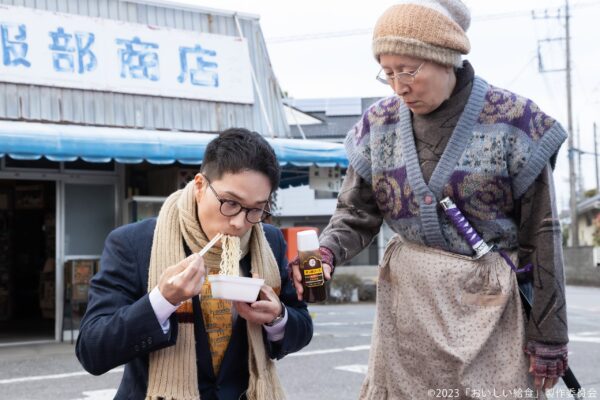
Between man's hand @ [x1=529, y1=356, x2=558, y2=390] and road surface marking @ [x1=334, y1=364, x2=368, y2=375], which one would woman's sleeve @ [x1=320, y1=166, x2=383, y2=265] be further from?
road surface marking @ [x1=334, y1=364, x2=368, y2=375]

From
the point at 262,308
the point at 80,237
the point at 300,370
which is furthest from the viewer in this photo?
the point at 80,237

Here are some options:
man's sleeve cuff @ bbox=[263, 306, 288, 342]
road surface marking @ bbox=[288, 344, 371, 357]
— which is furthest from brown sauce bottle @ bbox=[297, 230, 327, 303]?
road surface marking @ bbox=[288, 344, 371, 357]

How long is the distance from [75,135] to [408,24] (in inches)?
273

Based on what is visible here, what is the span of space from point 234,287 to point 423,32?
3.75 feet

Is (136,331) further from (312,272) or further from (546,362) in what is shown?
(546,362)

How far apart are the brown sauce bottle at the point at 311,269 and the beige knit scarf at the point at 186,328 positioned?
0.19m

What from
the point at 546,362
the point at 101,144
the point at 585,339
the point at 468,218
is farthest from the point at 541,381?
the point at 585,339

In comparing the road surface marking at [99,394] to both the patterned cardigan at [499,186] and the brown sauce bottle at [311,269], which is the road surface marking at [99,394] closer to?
the brown sauce bottle at [311,269]

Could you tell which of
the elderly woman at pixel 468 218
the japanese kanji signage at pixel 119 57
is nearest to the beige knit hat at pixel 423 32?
the elderly woman at pixel 468 218

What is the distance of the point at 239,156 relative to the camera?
8.23ft

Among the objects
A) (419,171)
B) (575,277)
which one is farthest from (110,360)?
(575,277)

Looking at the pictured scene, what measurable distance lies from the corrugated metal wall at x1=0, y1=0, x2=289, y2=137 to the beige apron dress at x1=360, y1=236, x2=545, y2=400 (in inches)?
308

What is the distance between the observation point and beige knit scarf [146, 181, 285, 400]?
2.47 meters

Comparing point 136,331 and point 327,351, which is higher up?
point 136,331
